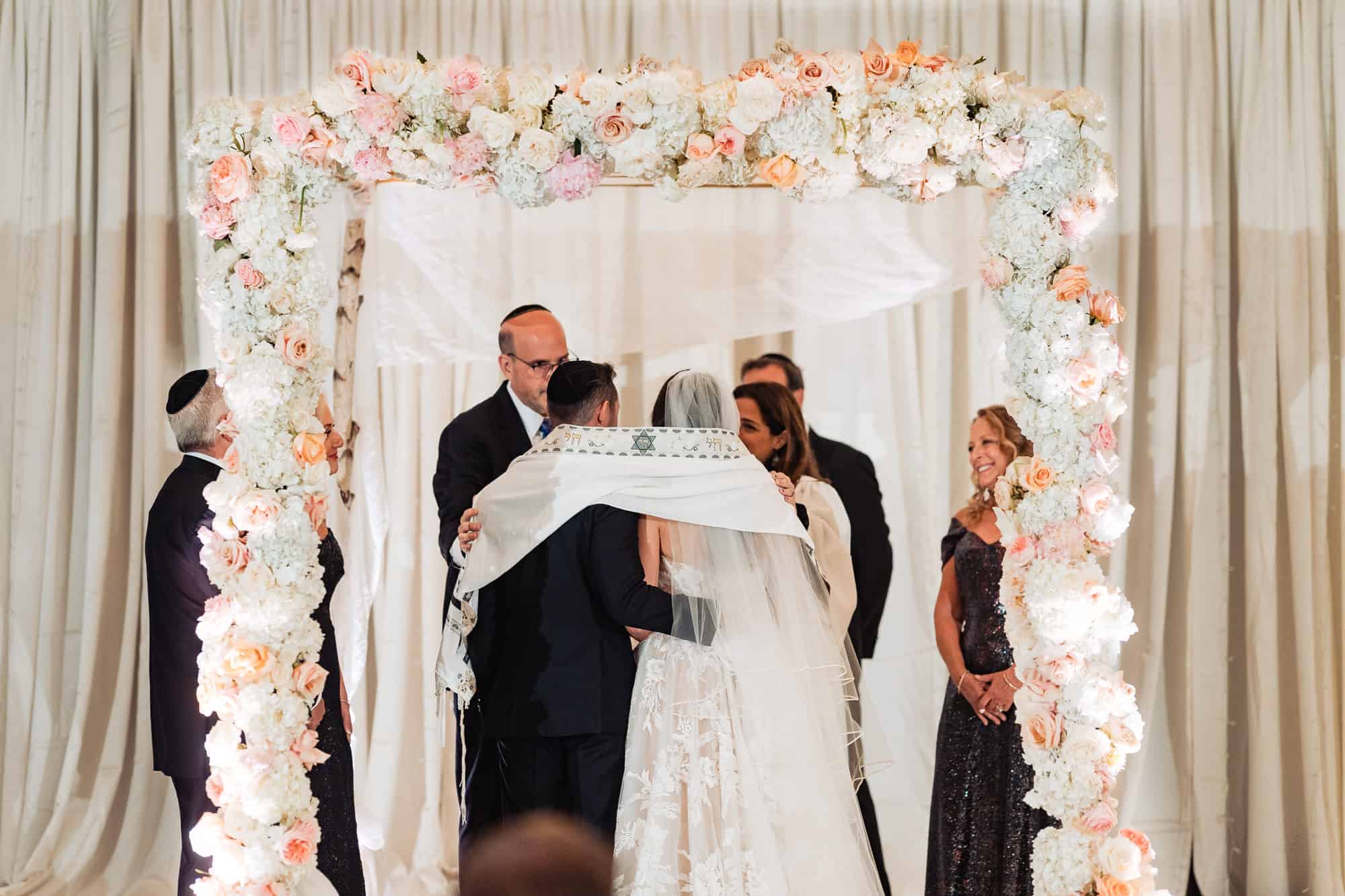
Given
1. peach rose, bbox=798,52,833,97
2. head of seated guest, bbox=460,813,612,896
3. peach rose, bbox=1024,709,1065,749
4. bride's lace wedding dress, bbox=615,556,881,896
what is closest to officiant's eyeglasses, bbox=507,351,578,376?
bride's lace wedding dress, bbox=615,556,881,896

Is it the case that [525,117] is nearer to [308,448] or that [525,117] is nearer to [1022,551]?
[308,448]

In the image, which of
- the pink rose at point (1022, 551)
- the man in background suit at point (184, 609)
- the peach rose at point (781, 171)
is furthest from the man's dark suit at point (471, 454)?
the pink rose at point (1022, 551)

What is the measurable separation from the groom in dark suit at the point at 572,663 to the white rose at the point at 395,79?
3.08ft

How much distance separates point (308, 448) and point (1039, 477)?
2018 mm

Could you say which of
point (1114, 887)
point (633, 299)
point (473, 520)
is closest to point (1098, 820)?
point (1114, 887)

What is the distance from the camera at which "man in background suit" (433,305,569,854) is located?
14.5 feet

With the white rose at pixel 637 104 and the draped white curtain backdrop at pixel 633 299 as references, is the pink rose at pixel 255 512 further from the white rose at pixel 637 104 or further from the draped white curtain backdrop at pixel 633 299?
the draped white curtain backdrop at pixel 633 299

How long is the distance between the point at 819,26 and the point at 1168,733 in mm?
3331

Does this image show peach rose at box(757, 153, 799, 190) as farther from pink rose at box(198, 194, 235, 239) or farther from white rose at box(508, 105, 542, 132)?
pink rose at box(198, 194, 235, 239)

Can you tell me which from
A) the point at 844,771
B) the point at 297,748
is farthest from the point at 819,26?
the point at 297,748

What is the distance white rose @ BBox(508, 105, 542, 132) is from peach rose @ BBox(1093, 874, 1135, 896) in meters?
2.55

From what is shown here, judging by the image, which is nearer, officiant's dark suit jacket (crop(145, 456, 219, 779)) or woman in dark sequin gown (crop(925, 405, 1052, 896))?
officiant's dark suit jacket (crop(145, 456, 219, 779))

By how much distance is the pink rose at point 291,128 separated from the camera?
3234mm

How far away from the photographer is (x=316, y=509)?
10.9 ft
